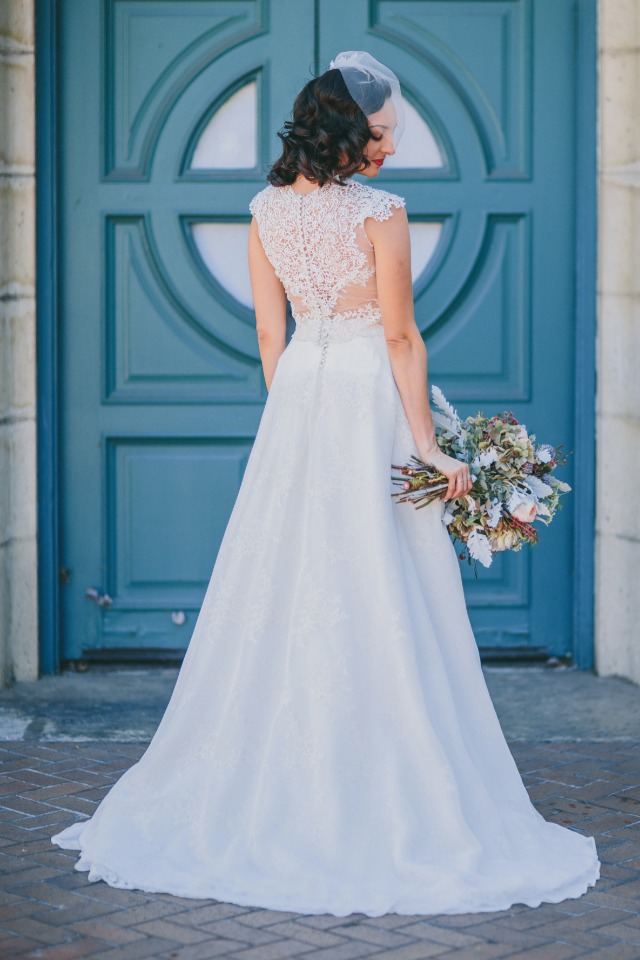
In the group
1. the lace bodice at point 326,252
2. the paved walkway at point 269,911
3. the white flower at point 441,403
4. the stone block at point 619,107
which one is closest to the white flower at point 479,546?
the white flower at point 441,403

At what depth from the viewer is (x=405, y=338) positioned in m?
3.71

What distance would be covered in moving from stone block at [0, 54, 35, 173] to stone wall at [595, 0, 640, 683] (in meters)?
2.32

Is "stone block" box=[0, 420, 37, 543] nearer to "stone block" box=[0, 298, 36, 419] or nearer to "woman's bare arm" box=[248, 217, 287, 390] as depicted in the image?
"stone block" box=[0, 298, 36, 419]

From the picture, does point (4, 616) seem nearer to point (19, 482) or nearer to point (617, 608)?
point (19, 482)

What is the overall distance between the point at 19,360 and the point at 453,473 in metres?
2.56

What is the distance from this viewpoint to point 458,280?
5781 millimetres

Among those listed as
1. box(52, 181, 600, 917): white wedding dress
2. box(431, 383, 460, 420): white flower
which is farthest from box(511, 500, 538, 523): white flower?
box(431, 383, 460, 420): white flower

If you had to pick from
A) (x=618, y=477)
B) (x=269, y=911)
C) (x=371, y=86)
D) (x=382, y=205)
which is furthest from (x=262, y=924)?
(x=618, y=477)

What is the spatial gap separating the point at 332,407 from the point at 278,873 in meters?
1.23

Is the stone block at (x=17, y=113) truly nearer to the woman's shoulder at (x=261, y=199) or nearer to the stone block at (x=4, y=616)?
the stone block at (x=4, y=616)

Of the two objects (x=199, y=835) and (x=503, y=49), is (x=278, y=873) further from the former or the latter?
(x=503, y=49)

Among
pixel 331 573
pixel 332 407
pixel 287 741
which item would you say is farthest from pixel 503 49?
pixel 287 741

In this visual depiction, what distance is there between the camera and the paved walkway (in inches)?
123

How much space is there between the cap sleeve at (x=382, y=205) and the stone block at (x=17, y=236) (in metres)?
2.36
